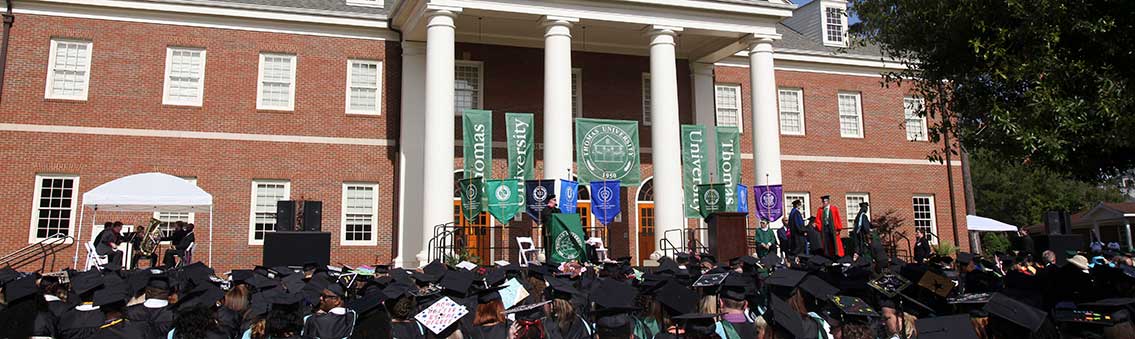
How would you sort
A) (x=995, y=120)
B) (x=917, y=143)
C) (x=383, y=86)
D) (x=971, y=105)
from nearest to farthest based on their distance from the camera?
1. (x=995, y=120)
2. (x=971, y=105)
3. (x=383, y=86)
4. (x=917, y=143)

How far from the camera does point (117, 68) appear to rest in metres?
22.2

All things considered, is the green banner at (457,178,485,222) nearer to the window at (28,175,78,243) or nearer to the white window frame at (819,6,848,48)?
the window at (28,175,78,243)

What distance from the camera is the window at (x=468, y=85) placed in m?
24.6

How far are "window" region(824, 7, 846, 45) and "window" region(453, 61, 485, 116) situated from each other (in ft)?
42.4

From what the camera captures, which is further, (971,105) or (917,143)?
(917,143)

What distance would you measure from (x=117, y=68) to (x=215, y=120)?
2.72m

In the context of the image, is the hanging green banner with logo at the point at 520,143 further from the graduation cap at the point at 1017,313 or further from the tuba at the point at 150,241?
the graduation cap at the point at 1017,313

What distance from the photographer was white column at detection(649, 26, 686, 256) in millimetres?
21817

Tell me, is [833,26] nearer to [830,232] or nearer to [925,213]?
[925,213]

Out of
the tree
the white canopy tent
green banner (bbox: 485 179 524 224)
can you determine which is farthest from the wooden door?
the tree

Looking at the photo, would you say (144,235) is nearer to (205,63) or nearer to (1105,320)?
(205,63)

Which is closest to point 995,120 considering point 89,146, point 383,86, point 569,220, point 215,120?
point 569,220

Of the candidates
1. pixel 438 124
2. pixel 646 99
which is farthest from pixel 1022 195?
pixel 438 124

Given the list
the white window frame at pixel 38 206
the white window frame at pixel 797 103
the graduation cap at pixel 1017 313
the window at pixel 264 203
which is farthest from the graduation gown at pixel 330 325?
the white window frame at pixel 797 103
